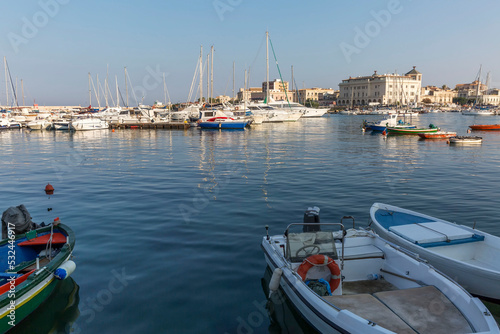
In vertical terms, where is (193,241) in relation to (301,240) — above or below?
below

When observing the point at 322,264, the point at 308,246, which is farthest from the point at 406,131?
the point at 322,264

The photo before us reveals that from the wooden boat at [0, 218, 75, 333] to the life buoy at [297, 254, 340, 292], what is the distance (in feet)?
17.1

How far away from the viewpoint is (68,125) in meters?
62.4

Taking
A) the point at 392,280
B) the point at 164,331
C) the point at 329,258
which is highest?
the point at 329,258

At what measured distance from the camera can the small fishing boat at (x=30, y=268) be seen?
6.73 meters

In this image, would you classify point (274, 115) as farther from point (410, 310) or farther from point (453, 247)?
Result: point (410, 310)

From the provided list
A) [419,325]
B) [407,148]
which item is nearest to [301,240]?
[419,325]

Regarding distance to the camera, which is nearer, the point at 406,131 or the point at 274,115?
the point at 406,131

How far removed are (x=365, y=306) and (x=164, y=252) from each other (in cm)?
626

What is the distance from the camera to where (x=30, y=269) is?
8391 millimetres

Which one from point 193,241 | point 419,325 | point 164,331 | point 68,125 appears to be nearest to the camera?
point 419,325

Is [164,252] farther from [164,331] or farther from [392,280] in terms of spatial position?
[392,280]

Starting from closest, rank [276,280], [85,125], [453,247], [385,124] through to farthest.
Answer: [276,280], [453,247], [385,124], [85,125]

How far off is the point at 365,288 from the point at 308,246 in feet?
5.07
